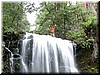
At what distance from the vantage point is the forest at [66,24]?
1.98 meters

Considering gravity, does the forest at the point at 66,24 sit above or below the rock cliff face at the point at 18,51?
above

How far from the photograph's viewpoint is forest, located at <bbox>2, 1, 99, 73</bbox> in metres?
1.98

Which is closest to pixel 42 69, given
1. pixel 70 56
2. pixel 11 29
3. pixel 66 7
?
pixel 70 56

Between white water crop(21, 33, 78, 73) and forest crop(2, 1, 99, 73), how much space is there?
49mm

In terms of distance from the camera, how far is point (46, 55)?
6.44 feet

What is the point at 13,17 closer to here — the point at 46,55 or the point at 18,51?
the point at 18,51

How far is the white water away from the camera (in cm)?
195

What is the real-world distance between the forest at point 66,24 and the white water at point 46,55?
5 cm

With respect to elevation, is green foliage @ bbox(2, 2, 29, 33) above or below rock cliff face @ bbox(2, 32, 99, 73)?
above

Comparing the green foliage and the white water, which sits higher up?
the green foliage

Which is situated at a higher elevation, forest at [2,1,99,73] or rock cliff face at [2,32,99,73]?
forest at [2,1,99,73]

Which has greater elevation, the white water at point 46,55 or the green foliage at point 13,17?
the green foliage at point 13,17

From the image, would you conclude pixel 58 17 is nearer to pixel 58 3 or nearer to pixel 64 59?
pixel 58 3

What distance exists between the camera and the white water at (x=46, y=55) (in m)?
1.95
